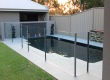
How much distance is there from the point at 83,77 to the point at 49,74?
3.29ft

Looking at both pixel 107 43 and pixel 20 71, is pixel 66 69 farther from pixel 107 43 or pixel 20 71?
pixel 107 43

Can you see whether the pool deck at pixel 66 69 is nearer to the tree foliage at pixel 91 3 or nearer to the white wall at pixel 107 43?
the white wall at pixel 107 43

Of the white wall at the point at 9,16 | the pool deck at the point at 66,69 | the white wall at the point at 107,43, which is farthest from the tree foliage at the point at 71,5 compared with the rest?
the white wall at the point at 107,43

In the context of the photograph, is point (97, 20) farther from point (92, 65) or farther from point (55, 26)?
point (92, 65)

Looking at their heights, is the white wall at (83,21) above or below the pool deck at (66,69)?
Answer: above

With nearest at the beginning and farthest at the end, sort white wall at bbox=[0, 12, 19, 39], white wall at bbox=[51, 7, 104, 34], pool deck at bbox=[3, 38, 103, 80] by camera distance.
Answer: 1. pool deck at bbox=[3, 38, 103, 80]
2. white wall at bbox=[51, 7, 104, 34]
3. white wall at bbox=[0, 12, 19, 39]

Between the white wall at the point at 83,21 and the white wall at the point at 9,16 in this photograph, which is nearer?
the white wall at the point at 83,21

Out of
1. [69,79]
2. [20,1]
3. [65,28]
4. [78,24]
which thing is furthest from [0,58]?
[20,1]

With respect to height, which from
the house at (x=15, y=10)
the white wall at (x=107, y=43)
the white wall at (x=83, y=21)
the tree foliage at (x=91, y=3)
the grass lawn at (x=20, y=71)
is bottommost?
the grass lawn at (x=20, y=71)

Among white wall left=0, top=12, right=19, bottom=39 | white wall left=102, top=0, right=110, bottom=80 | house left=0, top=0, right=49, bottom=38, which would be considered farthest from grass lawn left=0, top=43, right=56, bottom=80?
white wall left=0, top=12, right=19, bottom=39

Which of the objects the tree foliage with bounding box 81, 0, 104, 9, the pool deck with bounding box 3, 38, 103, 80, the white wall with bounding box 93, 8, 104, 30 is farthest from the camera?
the tree foliage with bounding box 81, 0, 104, 9

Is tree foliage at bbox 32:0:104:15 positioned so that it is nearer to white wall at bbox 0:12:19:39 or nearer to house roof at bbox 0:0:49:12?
house roof at bbox 0:0:49:12

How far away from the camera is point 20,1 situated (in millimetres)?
17344

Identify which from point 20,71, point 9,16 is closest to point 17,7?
point 9,16
